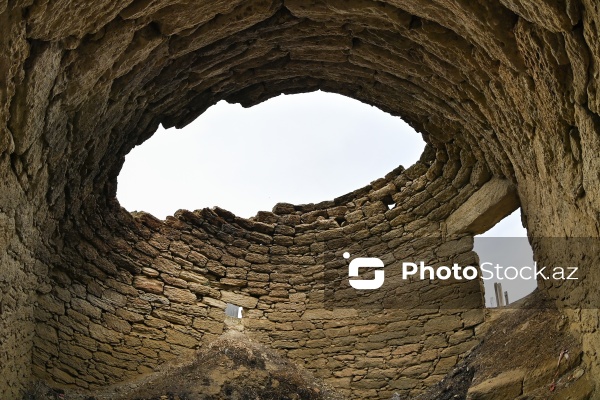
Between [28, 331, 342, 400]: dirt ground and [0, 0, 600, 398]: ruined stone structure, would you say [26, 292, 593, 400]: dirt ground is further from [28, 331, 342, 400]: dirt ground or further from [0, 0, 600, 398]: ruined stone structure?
[0, 0, 600, 398]: ruined stone structure

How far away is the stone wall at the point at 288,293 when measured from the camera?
6.52 meters

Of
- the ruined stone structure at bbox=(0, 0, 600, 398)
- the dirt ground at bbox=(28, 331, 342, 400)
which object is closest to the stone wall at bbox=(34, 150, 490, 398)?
the ruined stone structure at bbox=(0, 0, 600, 398)

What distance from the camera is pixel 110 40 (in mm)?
4629

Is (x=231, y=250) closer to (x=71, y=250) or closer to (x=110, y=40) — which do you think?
(x=71, y=250)

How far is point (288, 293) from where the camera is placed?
25.8ft

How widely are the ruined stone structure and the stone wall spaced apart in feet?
0.08

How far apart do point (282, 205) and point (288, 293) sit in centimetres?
145

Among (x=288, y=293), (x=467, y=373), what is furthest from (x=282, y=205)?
(x=467, y=373)

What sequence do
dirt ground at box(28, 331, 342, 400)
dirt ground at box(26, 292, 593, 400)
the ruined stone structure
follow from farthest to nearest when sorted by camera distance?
dirt ground at box(28, 331, 342, 400), dirt ground at box(26, 292, 593, 400), the ruined stone structure

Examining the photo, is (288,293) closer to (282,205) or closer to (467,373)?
(282,205)

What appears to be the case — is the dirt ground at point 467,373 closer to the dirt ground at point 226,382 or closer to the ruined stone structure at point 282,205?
the dirt ground at point 226,382

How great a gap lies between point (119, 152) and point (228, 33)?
2.19 m

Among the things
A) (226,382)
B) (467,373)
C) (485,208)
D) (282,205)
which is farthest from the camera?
(282,205)

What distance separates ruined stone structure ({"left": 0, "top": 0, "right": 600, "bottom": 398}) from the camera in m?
4.34
